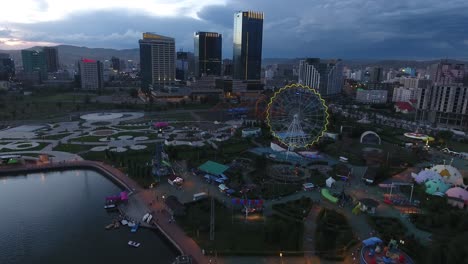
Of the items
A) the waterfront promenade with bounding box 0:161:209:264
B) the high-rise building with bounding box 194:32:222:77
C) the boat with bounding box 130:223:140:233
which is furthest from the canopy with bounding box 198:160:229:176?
the high-rise building with bounding box 194:32:222:77

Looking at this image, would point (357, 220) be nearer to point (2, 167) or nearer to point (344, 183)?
point (344, 183)

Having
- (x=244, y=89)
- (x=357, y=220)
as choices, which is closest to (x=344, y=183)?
(x=357, y=220)

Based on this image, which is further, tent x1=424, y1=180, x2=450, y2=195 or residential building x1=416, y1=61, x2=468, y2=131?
residential building x1=416, y1=61, x2=468, y2=131

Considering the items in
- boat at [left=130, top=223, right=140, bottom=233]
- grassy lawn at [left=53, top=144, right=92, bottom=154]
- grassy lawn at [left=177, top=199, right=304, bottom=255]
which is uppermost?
grassy lawn at [left=53, top=144, right=92, bottom=154]

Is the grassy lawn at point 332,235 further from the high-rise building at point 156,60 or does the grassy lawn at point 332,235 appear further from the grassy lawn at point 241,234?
the high-rise building at point 156,60

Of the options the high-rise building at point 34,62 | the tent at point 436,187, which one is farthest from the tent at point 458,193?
the high-rise building at point 34,62

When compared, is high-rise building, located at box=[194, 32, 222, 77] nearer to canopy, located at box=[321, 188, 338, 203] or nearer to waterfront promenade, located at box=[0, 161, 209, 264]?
waterfront promenade, located at box=[0, 161, 209, 264]
